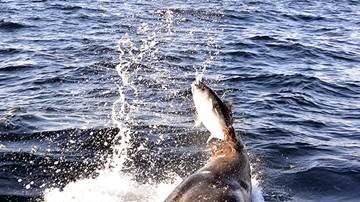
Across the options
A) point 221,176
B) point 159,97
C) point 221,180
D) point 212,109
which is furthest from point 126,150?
point 221,180

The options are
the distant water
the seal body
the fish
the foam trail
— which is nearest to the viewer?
the seal body

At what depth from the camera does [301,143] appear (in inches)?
398

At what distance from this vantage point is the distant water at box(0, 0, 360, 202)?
27.7 feet

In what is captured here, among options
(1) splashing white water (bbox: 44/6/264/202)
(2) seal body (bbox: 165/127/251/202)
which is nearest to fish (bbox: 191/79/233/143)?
(2) seal body (bbox: 165/127/251/202)

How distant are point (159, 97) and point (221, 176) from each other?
5.68 metres

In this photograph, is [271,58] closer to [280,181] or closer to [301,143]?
[301,143]

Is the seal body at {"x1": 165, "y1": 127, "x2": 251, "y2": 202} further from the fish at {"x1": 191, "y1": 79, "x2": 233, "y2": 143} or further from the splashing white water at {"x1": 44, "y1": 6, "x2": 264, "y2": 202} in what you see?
the splashing white water at {"x1": 44, "y1": 6, "x2": 264, "y2": 202}

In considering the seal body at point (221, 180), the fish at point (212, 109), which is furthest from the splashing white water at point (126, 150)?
the fish at point (212, 109)

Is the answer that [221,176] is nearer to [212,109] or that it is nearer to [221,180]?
[221,180]

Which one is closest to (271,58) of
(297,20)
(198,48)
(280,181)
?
(198,48)

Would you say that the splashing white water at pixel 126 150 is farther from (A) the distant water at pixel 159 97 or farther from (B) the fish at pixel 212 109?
(B) the fish at pixel 212 109

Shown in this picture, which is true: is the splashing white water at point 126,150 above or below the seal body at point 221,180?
below

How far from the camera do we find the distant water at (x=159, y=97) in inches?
332

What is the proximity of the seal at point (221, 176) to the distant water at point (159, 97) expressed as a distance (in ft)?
2.75
